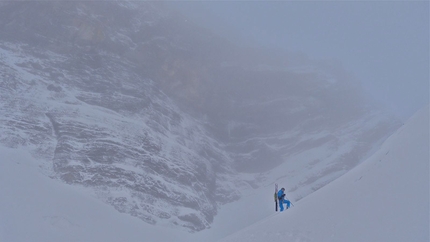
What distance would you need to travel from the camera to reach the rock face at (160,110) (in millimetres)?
43656

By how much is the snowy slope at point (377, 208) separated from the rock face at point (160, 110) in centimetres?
3040

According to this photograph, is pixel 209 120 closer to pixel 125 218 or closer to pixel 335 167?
pixel 335 167

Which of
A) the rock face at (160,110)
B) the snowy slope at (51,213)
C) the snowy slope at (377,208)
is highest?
the rock face at (160,110)

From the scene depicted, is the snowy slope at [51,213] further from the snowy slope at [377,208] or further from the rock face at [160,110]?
the snowy slope at [377,208]

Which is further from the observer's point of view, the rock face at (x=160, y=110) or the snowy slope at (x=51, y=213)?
the rock face at (x=160, y=110)

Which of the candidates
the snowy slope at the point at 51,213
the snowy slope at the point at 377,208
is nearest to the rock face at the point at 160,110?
the snowy slope at the point at 51,213

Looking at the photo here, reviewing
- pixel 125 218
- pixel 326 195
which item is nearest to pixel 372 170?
pixel 326 195

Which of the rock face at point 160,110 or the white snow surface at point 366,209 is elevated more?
the rock face at point 160,110

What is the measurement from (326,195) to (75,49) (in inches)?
2348

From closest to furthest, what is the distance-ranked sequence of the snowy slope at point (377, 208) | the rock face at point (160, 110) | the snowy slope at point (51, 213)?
the snowy slope at point (377, 208) → the snowy slope at point (51, 213) → the rock face at point (160, 110)

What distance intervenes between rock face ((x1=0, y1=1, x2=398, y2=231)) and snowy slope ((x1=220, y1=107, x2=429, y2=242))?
3040 cm

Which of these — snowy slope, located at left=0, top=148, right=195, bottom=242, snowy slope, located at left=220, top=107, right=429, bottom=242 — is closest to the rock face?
snowy slope, located at left=0, top=148, right=195, bottom=242

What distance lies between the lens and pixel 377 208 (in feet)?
29.2

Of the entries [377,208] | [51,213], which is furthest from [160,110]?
[377,208]
